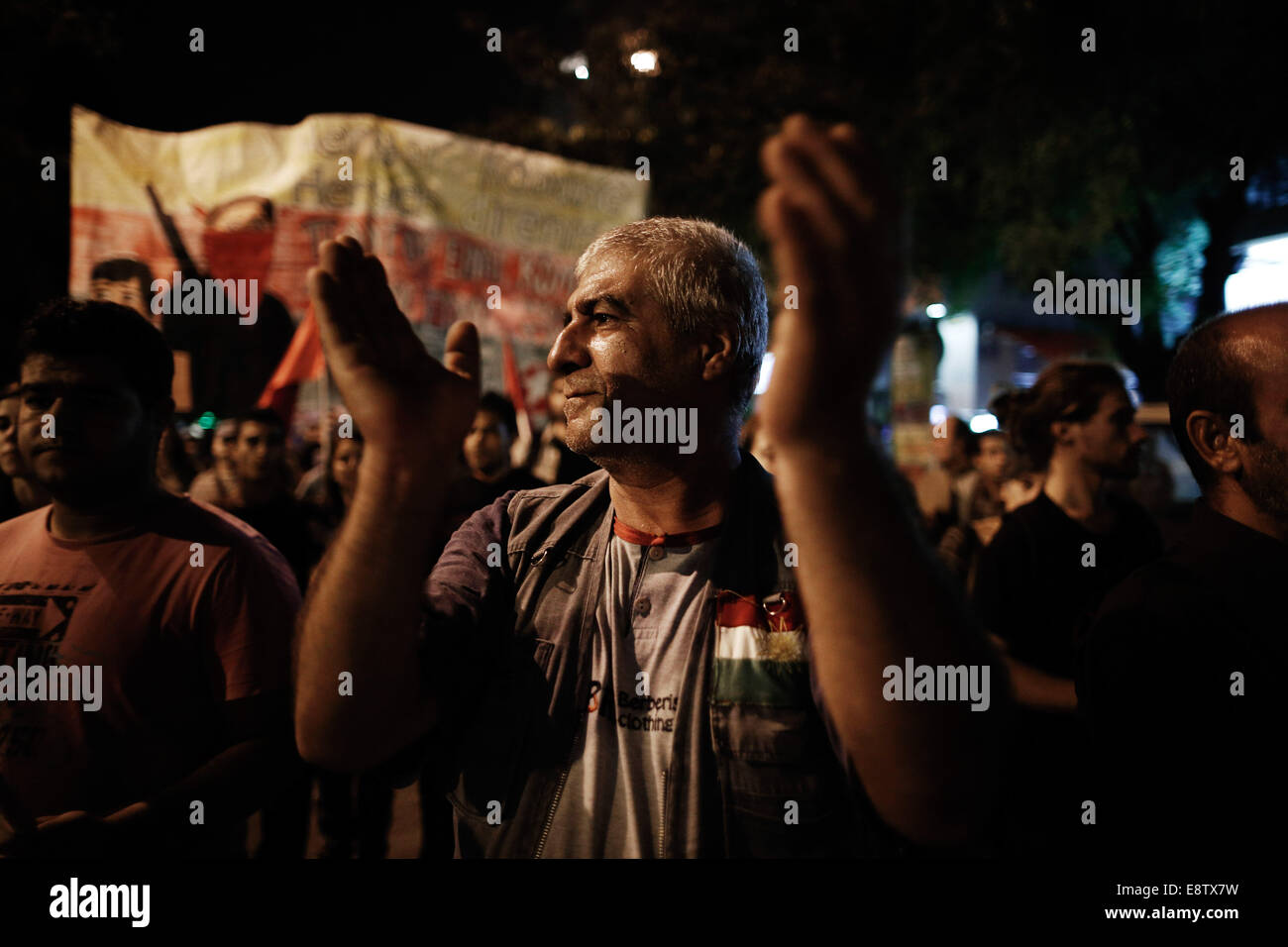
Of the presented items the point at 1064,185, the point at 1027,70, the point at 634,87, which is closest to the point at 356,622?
the point at 1027,70

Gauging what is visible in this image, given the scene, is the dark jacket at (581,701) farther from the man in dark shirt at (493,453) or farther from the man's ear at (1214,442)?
the man in dark shirt at (493,453)

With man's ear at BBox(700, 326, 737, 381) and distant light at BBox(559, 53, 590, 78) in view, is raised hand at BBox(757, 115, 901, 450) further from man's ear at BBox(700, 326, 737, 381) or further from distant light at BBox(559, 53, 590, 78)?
distant light at BBox(559, 53, 590, 78)

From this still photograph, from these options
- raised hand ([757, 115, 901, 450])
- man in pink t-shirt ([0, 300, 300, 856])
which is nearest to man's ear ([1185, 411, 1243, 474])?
raised hand ([757, 115, 901, 450])

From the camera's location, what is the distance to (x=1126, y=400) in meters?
3.91

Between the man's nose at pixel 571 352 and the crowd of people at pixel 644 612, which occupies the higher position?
the man's nose at pixel 571 352

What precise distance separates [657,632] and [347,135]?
6.05 metres

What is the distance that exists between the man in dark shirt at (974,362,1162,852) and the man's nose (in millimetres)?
2021

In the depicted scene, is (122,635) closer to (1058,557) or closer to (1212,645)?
(1212,645)

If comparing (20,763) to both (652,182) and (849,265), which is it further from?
(652,182)

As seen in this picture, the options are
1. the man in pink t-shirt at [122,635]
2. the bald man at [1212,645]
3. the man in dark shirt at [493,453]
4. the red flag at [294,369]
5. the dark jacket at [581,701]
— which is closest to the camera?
the dark jacket at [581,701]

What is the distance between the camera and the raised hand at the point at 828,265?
3.62 ft

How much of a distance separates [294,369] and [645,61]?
9.46 m

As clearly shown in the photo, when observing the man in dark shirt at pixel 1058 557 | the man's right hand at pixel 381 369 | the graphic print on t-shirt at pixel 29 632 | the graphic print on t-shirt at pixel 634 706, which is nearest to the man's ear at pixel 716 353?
the graphic print on t-shirt at pixel 634 706

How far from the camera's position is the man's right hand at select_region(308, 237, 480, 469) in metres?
1.38
